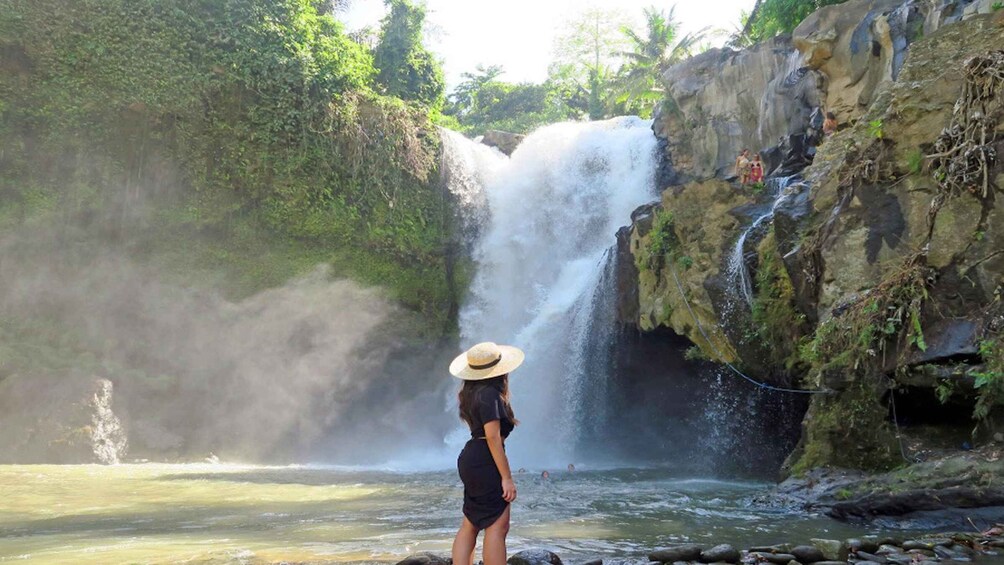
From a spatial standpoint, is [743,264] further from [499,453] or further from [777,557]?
[499,453]

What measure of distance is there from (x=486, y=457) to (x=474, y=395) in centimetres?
35

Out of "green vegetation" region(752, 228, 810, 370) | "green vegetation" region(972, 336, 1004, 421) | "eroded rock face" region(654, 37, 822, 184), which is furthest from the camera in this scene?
"eroded rock face" region(654, 37, 822, 184)

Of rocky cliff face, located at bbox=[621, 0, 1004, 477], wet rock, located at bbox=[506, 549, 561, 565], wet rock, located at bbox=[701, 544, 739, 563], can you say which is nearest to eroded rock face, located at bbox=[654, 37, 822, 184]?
rocky cliff face, located at bbox=[621, 0, 1004, 477]

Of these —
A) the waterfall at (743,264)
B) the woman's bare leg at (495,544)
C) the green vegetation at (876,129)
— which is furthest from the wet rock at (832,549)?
the waterfall at (743,264)

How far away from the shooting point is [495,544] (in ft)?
14.3

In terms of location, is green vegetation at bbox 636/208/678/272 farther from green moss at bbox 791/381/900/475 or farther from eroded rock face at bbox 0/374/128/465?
eroded rock face at bbox 0/374/128/465

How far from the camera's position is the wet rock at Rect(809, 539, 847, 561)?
5.27 metres

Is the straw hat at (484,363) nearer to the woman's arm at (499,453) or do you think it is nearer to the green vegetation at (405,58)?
the woman's arm at (499,453)

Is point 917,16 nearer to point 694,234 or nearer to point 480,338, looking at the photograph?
point 694,234

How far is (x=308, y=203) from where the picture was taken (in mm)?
20188

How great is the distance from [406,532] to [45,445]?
12060 mm

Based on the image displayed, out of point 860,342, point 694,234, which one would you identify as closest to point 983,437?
point 860,342

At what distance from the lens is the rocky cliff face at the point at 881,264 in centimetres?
788

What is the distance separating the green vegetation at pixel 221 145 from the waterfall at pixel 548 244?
1.54m
